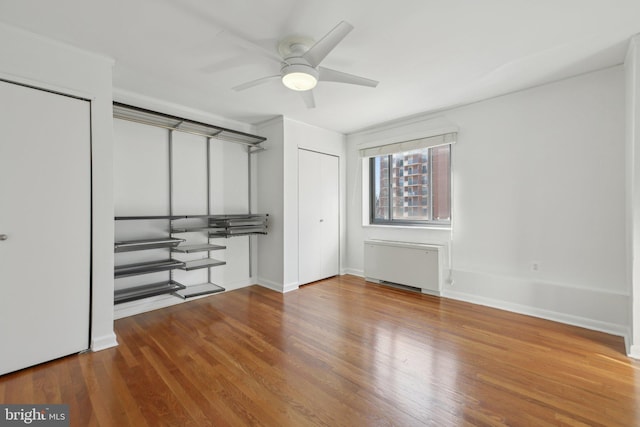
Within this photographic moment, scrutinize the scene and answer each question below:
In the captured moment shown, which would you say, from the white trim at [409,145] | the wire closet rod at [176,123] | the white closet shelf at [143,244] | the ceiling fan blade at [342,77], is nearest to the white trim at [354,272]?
the white trim at [409,145]

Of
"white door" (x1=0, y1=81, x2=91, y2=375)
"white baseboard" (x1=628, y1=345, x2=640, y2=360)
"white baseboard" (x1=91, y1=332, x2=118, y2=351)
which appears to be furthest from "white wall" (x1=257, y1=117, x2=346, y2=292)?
"white baseboard" (x1=628, y1=345, x2=640, y2=360)

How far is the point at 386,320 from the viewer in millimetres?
2967

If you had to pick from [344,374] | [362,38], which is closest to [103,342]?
[344,374]

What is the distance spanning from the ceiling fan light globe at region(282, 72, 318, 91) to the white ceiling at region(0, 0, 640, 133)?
28 centimetres

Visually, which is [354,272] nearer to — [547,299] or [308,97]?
[547,299]

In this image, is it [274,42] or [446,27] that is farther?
[274,42]

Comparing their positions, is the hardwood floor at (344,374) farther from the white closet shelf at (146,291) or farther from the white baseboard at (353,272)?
the white baseboard at (353,272)

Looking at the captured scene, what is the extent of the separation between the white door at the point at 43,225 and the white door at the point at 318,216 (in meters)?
2.53

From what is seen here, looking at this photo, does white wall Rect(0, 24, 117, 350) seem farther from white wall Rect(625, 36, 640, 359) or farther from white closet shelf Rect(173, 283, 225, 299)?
white wall Rect(625, 36, 640, 359)

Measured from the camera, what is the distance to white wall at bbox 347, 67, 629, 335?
267 cm

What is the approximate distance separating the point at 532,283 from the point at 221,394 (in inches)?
126

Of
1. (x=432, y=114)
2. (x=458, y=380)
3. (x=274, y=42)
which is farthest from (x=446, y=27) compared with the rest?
(x=458, y=380)

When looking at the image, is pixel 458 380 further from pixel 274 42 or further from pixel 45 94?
pixel 45 94

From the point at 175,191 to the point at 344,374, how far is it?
2840mm
